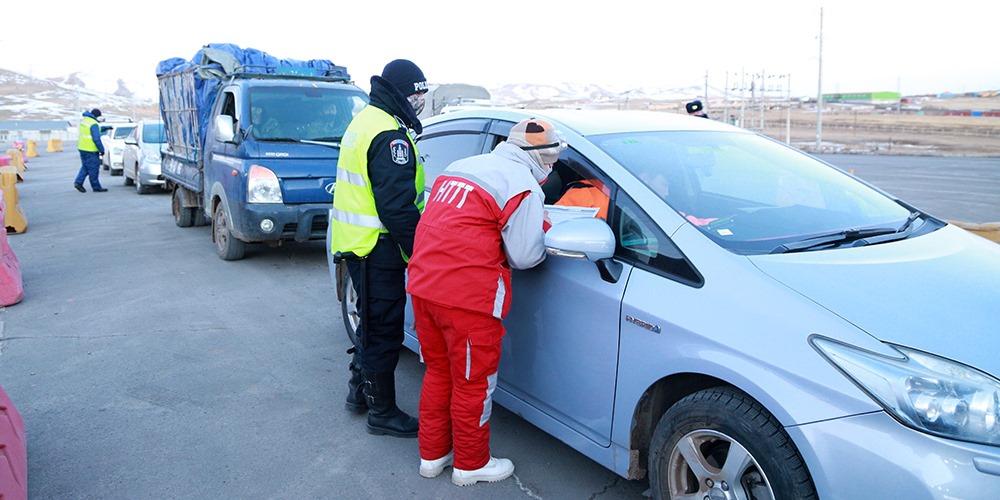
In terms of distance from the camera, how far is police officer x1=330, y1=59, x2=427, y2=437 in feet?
11.5

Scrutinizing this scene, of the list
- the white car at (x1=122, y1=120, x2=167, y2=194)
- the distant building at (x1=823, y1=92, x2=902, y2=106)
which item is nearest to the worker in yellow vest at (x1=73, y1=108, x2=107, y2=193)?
the white car at (x1=122, y1=120, x2=167, y2=194)

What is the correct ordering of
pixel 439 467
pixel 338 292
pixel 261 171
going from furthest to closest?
1. pixel 261 171
2. pixel 338 292
3. pixel 439 467

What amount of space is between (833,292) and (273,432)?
296 centimetres

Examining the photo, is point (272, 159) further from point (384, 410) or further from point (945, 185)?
point (945, 185)

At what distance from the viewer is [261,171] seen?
7570 mm

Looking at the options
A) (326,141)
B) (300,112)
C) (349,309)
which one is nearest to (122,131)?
(300,112)

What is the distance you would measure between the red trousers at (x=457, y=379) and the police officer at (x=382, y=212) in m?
0.47

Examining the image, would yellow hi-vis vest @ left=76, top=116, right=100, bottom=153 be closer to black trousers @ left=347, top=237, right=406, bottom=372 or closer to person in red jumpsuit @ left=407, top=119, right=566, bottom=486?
black trousers @ left=347, top=237, right=406, bottom=372

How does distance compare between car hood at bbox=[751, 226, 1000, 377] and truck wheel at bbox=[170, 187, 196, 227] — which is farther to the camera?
truck wheel at bbox=[170, 187, 196, 227]

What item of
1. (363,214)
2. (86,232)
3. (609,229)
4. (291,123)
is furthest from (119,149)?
(609,229)

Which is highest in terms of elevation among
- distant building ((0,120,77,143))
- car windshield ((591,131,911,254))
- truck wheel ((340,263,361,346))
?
distant building ((0,120,77,143))

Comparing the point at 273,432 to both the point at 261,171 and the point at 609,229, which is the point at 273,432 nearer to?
the point at 609,229

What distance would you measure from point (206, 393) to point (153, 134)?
13505 millimetres

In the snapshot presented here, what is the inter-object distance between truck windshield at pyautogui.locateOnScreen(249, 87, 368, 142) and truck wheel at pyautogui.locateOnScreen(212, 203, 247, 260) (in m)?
1.08
